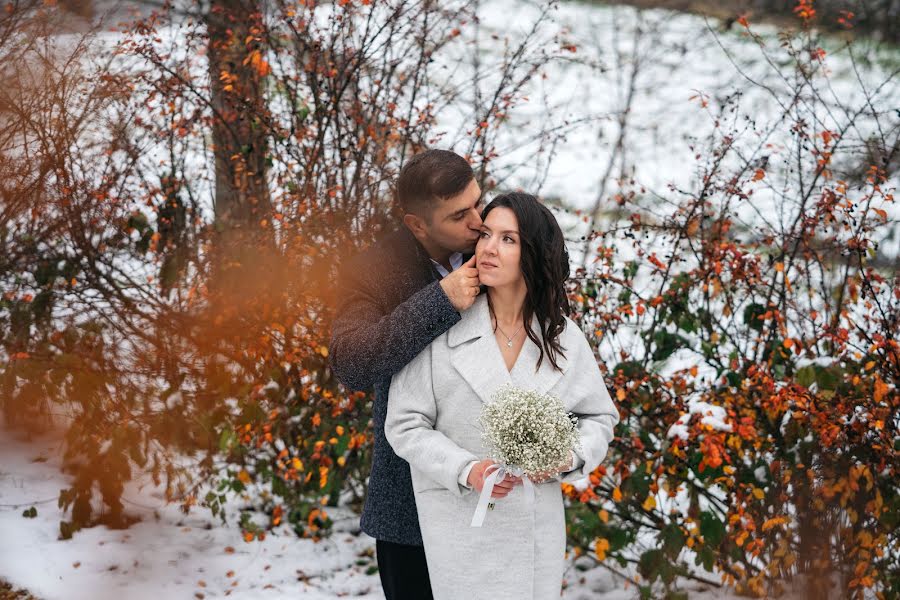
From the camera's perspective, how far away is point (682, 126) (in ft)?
18.8

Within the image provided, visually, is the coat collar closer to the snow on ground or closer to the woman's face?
the woman's face

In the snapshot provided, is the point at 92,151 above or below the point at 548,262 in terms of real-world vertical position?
above

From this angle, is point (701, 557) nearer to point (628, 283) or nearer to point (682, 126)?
point (628, 283)

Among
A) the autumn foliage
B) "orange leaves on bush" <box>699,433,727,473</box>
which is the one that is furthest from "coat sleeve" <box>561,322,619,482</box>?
the autumn foliage

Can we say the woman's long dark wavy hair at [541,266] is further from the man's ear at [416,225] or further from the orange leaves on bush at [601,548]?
the orange leaves on bush at [601,548]

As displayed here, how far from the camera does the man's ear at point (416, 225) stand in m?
2.17

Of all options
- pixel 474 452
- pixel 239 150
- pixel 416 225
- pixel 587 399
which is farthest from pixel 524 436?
pixel 239 150

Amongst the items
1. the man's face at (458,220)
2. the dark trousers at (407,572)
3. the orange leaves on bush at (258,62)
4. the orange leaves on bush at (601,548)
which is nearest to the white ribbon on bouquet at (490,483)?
the dark trousers at (407,572)

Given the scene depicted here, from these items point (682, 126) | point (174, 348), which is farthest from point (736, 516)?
point (682, 126)

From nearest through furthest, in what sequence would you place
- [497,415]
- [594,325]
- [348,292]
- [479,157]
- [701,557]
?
[497,415]
[348,292]
[701,557]
[594,325]
[479,157]

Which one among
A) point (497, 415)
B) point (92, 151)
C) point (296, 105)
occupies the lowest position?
point (497, 415)

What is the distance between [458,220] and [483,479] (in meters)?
0.67

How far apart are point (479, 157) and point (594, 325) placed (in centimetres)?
118

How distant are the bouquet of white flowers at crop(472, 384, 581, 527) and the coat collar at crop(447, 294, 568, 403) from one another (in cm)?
11
